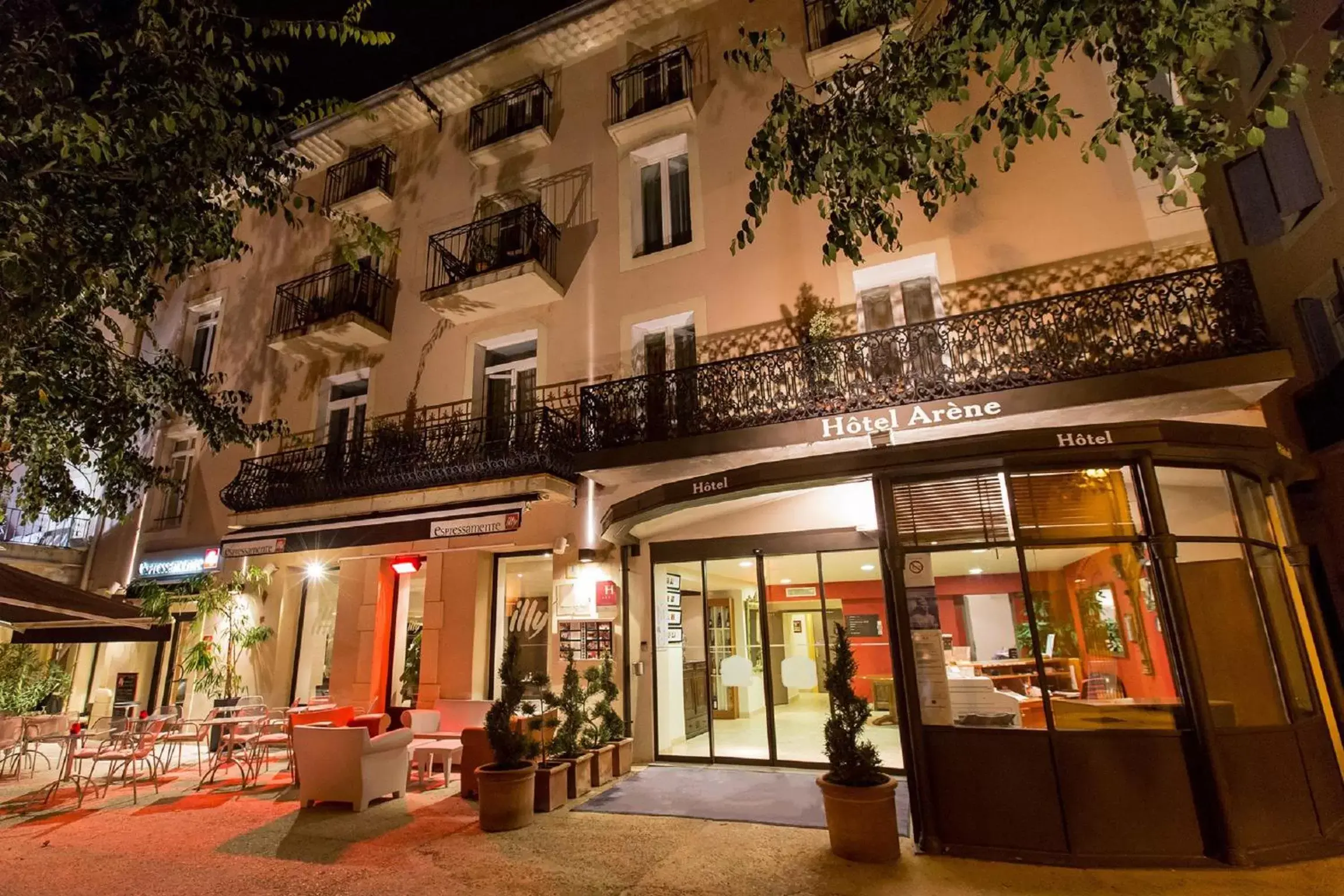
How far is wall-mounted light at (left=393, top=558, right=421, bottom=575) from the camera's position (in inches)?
461

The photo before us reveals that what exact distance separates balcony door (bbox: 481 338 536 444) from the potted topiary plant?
15.7ft

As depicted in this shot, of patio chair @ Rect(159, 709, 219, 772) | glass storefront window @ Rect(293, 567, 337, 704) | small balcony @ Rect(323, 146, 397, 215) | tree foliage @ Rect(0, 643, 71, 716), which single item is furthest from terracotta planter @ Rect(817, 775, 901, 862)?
tree foliage @ Rect(0, 643, 71, 716)

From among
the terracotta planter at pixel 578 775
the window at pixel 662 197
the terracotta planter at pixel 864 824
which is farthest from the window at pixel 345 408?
the terracotta planter at pixel 864 824

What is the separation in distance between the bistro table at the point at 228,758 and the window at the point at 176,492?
6169 millimetres

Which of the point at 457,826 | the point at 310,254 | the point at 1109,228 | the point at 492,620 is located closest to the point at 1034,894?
the point at 457,826

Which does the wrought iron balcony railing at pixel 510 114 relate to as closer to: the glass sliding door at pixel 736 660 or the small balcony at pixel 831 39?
the small balcony at pixel 831 39

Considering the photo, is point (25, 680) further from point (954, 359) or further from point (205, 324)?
point (954, 359)

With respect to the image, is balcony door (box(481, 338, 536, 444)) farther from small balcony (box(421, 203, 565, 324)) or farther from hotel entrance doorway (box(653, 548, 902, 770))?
hotel entrance doorway (box(653, 548, 902, 770))

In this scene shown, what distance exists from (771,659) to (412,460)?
697 centimetres

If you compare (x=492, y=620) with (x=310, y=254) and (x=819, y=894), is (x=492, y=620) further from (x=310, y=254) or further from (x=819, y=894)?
(x=310, y=254)

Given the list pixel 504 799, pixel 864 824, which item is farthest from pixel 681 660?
pixel 864 824

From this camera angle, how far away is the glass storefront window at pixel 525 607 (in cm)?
1089

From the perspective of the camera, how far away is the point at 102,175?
536 centimetres

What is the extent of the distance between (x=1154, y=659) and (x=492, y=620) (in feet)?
30.6
